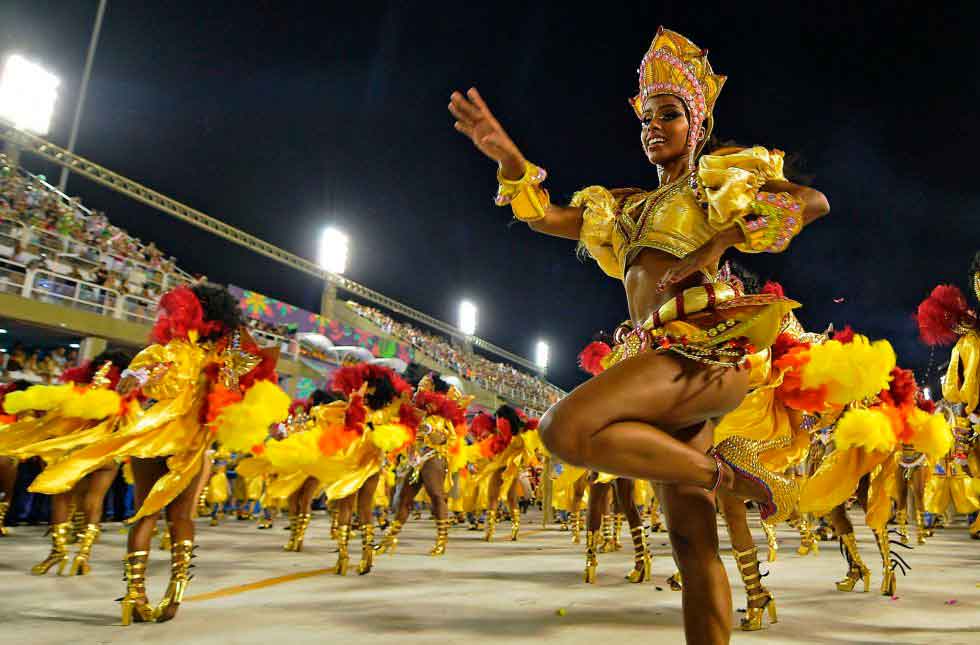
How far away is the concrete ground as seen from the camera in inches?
135

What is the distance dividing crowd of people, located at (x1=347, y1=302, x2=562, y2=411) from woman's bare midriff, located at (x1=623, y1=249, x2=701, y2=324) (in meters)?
26.0

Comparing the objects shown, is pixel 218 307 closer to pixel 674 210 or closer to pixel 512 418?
pixel 674 210

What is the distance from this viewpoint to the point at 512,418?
36.8ft

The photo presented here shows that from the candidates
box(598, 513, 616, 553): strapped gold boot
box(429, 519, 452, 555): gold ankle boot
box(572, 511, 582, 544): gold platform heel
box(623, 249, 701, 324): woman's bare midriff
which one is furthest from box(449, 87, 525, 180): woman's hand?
box(572, 511, 582, 544): gold platform heel

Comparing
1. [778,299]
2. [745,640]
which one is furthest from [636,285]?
[745,640]

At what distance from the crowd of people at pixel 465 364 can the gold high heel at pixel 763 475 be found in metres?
24.9

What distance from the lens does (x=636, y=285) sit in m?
2.42

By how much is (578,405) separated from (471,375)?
31245 mm

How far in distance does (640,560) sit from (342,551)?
2.62m

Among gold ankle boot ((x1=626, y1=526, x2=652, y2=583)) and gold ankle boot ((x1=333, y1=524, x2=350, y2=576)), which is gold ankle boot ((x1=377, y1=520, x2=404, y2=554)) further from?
gold ankle boot ((x1=626, y1=526, x2=652, y2=583))

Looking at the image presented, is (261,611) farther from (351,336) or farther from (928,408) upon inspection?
(351,336)

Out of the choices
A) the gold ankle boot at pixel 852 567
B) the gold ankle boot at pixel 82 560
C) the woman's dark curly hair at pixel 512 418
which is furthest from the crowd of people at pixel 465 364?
the gold ankle boot at pixel 82 560

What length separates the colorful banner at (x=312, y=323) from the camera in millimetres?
20122

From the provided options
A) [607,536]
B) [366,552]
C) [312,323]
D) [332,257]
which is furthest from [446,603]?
[332,257]
